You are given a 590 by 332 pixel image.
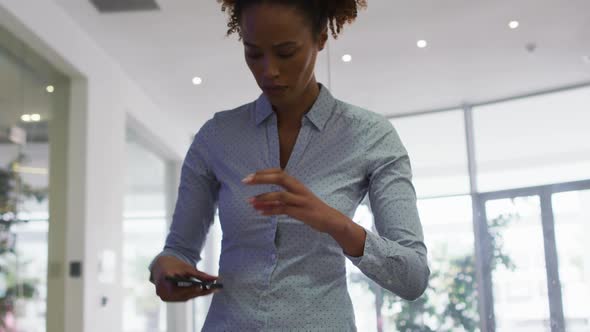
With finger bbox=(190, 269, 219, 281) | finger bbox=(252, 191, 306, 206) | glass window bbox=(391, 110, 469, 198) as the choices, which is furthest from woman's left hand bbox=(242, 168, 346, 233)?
glass window bbox=(391, 110, 469, 198)

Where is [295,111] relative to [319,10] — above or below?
below

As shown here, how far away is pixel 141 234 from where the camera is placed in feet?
21.8

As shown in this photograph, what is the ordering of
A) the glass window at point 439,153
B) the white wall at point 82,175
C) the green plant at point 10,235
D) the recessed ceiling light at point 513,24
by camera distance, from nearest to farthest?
the green plant at point 10,235 < the white wall at point 82,175 < the recessed ceiling light at point 513,24 < the glass window at point 439,153

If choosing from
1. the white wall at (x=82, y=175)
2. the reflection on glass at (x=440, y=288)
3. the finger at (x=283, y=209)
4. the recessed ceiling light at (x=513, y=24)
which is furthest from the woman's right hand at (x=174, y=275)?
the reflection on glass at (x=440, y=288)

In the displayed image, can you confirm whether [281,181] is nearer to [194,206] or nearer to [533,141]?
[194,206]

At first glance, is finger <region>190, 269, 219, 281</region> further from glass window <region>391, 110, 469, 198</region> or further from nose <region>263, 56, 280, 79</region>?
glass window <region>391, 110, 469, 198</region>

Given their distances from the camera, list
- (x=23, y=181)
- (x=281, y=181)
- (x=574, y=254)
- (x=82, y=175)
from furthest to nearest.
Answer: (x=574, y=254) → (x=82, y=175) → (x=23, y=181) → (x=281, y=181)

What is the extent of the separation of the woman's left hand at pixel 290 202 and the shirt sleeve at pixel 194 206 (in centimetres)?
22

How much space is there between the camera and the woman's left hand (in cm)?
74

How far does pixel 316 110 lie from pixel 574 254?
5.71 metres

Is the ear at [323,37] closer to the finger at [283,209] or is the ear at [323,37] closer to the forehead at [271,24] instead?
the forehead at [271,24]

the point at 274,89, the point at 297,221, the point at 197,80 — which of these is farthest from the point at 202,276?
the point at 197,80

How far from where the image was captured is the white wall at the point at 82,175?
4667 millimetres

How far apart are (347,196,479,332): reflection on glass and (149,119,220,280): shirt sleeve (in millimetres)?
5550
